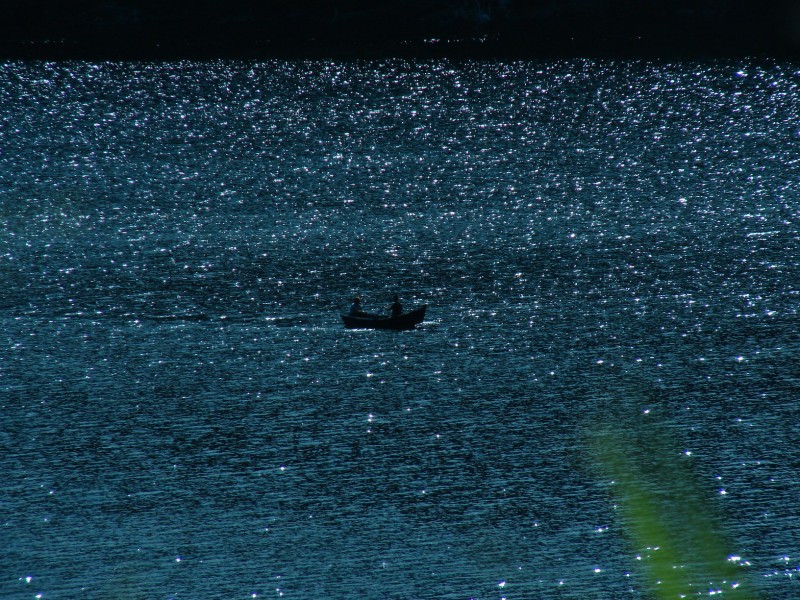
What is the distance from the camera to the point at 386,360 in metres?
74.4

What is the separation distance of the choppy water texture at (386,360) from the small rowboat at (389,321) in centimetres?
91

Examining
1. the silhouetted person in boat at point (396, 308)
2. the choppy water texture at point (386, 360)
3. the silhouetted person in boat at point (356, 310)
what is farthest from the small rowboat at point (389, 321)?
the choppy water texture at point (386, 360)

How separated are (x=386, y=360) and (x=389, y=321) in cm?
603

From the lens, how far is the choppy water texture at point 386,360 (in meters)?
50.6

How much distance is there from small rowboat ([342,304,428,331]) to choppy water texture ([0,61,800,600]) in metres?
0.91

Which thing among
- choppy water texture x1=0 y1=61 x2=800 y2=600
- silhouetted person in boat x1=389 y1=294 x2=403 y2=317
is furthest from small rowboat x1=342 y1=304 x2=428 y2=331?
choppy water texture x1=0 y1=61 x2=800 y2=600

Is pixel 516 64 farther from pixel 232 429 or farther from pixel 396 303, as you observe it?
pixel 232 429

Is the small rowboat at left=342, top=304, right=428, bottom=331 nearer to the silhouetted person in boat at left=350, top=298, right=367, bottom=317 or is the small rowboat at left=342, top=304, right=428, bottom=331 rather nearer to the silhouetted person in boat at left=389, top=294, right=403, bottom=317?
the silhouetted person in boat at left=350, top=298, right=367, bottom=317

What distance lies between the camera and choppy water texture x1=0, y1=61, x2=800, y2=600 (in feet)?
166

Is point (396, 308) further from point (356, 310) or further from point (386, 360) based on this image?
point (386, 360)

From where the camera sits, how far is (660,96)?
598ft

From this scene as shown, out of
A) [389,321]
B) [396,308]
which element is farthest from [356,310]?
[396,308]

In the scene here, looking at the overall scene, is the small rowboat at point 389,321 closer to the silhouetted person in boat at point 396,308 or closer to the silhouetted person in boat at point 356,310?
the silhouetted person in boat at point 356,310

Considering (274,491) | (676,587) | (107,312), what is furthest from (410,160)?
(676,587)
